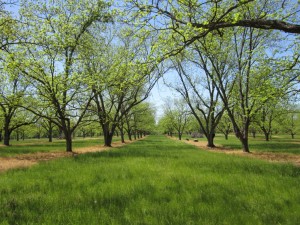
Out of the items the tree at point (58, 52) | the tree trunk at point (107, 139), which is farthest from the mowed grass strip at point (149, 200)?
the tree trunk at point (107, 139)

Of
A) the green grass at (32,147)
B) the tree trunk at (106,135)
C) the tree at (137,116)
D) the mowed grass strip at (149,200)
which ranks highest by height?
the tree at (137,116)

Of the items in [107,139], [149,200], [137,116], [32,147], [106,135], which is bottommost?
[149,200]

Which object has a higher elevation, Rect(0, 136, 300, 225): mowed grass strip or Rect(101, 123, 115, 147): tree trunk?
Rect(101, 123, 115, 147): tree trunk

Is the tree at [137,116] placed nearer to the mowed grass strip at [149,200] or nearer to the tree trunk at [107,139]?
the tree trunk at [107,139]

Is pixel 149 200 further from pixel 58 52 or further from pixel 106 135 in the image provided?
pixel 106 135

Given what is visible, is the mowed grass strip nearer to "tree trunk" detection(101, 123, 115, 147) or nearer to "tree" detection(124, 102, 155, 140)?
"tree trunk" detection(101, 123, 115, 147)

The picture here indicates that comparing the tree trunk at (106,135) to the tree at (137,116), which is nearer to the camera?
the tree trunk at (106,135)

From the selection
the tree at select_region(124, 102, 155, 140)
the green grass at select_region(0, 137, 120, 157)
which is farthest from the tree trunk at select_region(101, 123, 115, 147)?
the tree at select_region(124, 102, 155, 140)

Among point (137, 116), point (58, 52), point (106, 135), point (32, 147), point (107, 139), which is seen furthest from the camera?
point (137, 116)

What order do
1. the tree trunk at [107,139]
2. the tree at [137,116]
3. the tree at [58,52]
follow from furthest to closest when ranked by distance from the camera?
the tree at [137,116] → the tree trunk at [107,139] → the tree at [58,52]

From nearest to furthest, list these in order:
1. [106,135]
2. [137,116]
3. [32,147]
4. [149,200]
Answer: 1. [149,200]
2. [32,147]
3. [106,135]
4. [137,116]

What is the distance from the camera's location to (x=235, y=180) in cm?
724

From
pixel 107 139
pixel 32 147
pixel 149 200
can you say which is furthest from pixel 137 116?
pixel 149 200

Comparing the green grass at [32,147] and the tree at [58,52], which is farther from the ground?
the tree at [58,52]
